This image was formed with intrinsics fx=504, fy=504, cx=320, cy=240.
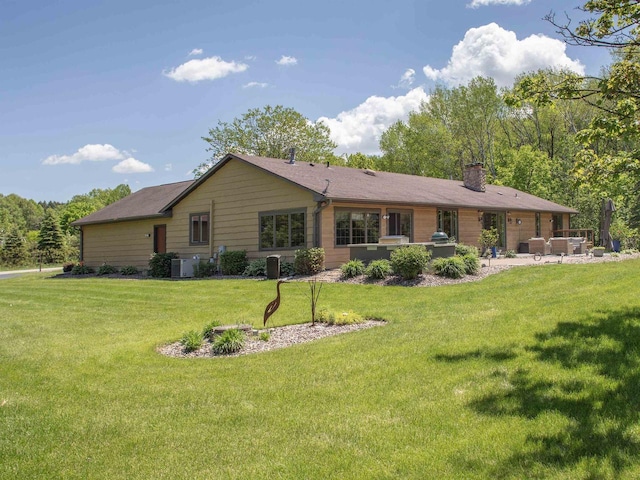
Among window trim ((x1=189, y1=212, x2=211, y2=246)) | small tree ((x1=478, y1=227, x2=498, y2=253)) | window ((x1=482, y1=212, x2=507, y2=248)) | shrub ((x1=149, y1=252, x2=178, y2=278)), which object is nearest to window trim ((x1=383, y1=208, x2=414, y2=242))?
small tree ((x1=478, y1=227, x2=498, y2=253))

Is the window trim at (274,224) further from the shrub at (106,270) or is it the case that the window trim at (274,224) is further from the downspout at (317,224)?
the shrub at (106,270)

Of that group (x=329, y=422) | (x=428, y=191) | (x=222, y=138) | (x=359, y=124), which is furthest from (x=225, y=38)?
(x=359, y=124)

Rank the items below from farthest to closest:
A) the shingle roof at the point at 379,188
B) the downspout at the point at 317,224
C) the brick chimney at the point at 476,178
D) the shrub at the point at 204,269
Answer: the brick chimney at the point at 476,178, the shrub at the point at 204,269, the shingle roof at the point at 379,188, the downspout at the point at 317,224

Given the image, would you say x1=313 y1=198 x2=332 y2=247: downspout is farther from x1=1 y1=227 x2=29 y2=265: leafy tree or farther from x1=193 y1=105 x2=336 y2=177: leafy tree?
x1=1 y1=227 x2=29 y2=265: leafy tree

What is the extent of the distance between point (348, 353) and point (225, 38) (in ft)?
44.6

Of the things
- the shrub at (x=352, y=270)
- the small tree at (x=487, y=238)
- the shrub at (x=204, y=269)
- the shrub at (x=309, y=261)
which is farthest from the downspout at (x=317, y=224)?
the small tree at (x=487, y=238)

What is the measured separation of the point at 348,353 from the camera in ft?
21.7

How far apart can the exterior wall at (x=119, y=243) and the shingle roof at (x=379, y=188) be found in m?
4.89

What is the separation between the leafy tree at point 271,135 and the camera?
46.4 meters

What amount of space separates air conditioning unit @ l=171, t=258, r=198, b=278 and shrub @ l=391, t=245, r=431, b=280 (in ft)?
31.7

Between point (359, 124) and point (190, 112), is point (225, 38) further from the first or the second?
point (359, 124)

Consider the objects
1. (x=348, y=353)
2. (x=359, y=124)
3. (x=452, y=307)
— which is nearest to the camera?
(x=348, y=353)

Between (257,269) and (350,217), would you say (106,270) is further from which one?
(350,217)

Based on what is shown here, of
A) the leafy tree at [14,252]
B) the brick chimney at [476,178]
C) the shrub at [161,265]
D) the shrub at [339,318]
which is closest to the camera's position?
the shrub at [339,318]
